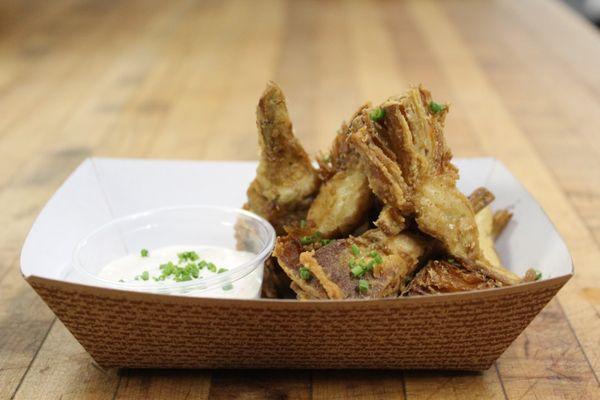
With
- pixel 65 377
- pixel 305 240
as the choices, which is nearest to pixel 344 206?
pixel 305 240

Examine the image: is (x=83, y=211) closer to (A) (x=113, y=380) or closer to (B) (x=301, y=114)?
(A) (x=113, y=380)

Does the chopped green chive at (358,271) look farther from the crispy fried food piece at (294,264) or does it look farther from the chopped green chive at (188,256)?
the chopped green chive at (188,256)

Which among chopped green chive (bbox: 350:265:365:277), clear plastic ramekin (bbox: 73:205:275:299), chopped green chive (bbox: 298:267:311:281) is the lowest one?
clear plastic ramekin (bbox: 73:205:275:299)

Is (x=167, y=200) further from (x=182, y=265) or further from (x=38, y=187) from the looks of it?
(x=38, y=187)

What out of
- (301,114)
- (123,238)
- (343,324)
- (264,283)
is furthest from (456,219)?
(301,114)

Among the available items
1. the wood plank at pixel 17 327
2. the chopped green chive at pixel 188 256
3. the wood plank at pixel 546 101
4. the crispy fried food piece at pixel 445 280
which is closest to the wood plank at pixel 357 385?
the crispy fried food piece at pixel 445 280

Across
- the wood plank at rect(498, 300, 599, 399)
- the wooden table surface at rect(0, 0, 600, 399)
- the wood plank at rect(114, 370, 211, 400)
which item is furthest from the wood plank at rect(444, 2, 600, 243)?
the wood plank at rect(114, 370, 211, 400)

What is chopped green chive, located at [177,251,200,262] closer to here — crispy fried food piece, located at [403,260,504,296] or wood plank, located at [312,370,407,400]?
wood plank, located at [312,370,407,400]
